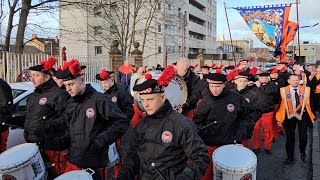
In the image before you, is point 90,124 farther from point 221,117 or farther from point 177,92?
point 177,92

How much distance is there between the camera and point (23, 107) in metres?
6.40

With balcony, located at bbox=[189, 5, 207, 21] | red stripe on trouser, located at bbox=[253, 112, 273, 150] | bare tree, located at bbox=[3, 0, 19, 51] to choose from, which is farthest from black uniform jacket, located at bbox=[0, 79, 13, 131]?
balcony, located at bbox=[189, 5, 207, 21]

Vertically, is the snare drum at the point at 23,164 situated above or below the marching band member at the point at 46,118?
below

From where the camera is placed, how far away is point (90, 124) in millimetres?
3656

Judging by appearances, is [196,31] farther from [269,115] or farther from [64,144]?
[64,144]

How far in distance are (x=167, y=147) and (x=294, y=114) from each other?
4.57 m

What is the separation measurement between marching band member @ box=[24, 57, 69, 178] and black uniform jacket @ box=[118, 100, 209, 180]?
74.0 inches

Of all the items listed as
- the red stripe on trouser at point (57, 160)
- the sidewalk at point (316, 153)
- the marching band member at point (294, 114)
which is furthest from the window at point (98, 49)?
the red stripe on trouser at point (57, 160)

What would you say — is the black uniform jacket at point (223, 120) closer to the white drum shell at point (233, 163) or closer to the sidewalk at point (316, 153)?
the white drum shell at point (233, 163)

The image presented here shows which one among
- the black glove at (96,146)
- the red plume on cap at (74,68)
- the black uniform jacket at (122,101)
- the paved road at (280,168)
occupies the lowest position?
the paved road at (280,168)

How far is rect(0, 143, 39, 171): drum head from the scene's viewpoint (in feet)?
11.7

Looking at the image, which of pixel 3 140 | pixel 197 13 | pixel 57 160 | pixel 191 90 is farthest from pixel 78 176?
pixel 197 13

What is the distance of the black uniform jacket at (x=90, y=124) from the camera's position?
365 cm

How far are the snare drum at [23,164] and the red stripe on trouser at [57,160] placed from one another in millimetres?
597
